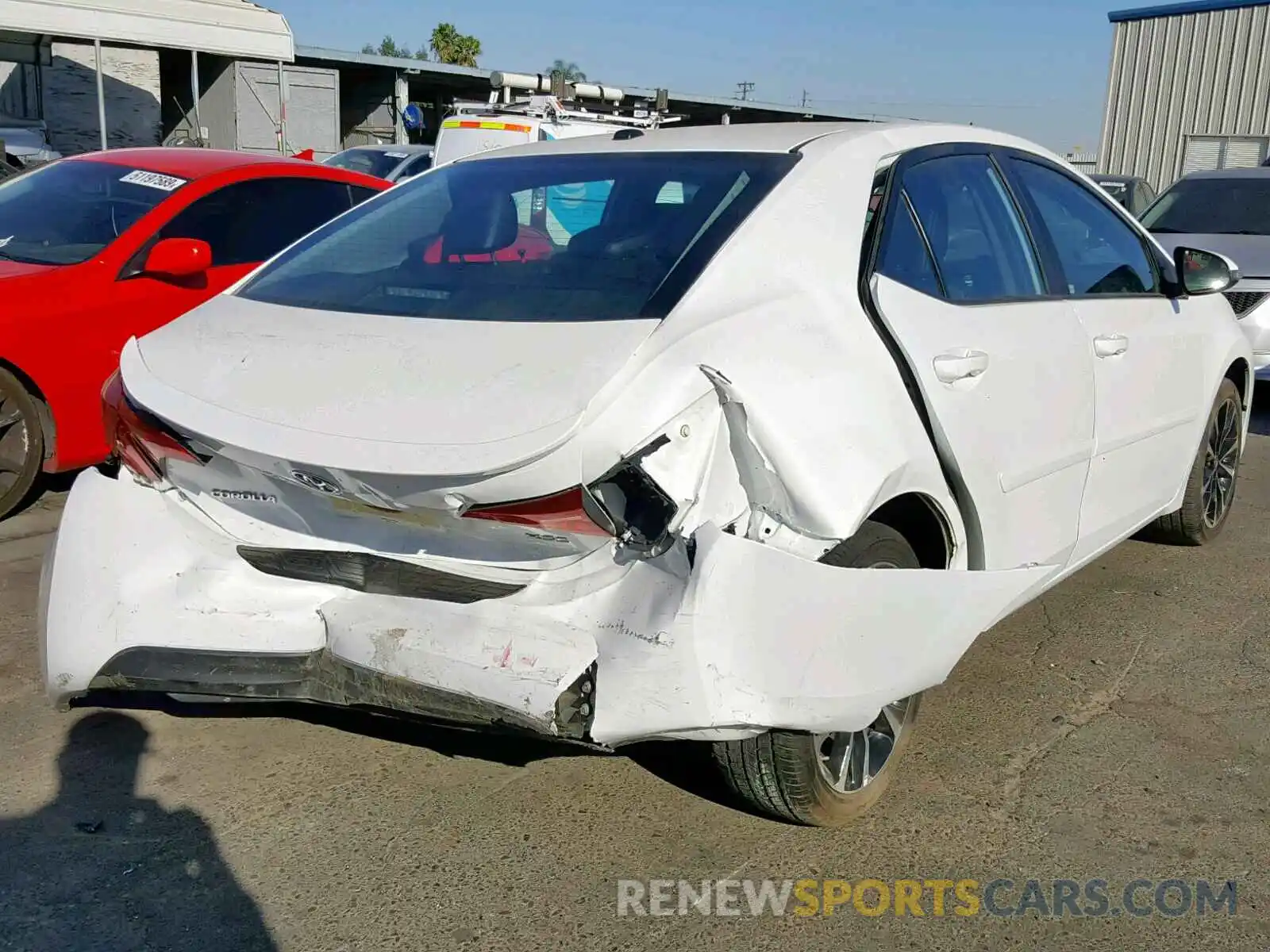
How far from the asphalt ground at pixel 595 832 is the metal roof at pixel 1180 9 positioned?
71.9 ft

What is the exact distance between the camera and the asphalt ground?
8.38 feet

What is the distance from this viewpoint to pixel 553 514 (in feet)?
7.77

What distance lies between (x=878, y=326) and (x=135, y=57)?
2493 cm

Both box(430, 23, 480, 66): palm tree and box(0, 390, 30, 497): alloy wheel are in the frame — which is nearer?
box(0, 390, 30, 497): alloy wheel

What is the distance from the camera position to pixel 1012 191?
3.58m

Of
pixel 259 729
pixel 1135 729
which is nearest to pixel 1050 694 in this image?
pixel 1135 729

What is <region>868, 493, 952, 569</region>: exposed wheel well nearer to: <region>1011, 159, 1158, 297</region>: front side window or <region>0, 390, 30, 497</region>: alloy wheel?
<region>1011, 159, 1158, 297</region>: front side window

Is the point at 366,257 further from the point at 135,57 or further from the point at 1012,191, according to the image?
the point at 135,57

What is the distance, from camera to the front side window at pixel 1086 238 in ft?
12.1

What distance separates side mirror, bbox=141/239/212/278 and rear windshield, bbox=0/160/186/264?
437mm

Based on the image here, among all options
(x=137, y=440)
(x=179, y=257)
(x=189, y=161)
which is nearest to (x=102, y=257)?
(x=179, y=257)

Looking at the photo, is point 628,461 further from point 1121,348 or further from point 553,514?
point 1121,348

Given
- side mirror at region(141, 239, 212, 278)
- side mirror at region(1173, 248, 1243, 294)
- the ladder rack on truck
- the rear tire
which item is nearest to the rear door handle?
side mirror at region(1173, 248, 1243, 294)

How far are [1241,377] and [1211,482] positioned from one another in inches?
17.6
